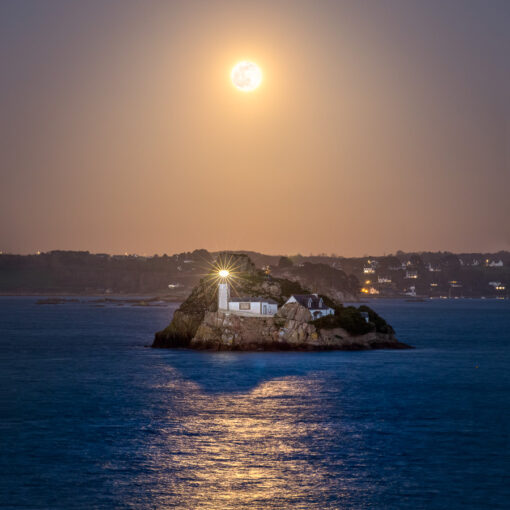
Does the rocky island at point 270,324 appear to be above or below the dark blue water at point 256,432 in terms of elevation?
above

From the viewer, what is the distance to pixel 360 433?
152 ft

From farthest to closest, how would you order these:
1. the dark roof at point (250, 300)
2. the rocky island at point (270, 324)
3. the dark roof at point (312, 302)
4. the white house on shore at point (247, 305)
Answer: the dark roof at point (312, 302) < the dark roof at point (250, 300) < the white house on shore at point (247, 305) < the rocky island at point (270, 324)

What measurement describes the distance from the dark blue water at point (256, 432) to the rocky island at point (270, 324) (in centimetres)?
459

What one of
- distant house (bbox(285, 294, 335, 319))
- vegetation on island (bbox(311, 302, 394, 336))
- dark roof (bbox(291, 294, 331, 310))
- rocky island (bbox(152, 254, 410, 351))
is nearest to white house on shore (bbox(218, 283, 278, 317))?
rocky island (bbox(152, 254, 410, 351))

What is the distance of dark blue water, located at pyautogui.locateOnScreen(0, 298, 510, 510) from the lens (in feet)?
107

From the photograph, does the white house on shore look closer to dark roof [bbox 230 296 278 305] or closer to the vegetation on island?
dark roof [bbox 230 296 278 305]

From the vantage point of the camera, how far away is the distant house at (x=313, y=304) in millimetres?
96250

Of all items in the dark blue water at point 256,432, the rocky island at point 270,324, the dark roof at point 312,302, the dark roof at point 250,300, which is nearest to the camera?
the dark blue water at point 256,432

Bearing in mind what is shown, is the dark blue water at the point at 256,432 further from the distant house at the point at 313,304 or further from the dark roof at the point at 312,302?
the dark roof at the point at 312,302

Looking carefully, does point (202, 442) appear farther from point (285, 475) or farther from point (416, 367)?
point (416, 367)

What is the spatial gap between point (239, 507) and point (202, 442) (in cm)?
1364

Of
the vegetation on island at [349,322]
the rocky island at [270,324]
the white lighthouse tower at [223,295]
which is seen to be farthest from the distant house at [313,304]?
the white lighthouse tower at [223,295]

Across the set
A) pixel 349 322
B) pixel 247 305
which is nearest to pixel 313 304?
pixel 349 322

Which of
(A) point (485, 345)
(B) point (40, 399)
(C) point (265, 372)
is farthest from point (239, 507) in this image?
(A) point (485, 345)
